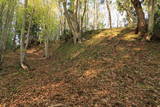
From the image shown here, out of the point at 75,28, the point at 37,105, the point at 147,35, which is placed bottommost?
the point at 37,105

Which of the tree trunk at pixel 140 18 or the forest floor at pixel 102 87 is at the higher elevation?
the tree trunk at pixel 140 18

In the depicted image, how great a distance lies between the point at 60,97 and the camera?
19.0 feet

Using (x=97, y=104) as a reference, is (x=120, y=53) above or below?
above

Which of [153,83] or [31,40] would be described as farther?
[31,40]

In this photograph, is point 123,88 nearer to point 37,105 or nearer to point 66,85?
point 66,85

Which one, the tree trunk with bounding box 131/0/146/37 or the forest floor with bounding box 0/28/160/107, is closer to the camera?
the forest floor with bounding box 0/28/160/107

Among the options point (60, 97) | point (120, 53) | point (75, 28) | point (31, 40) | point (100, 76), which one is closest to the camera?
point (60, 97)

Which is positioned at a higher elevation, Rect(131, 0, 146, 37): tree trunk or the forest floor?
Rect(131, 0, 146, 37): tree trunk

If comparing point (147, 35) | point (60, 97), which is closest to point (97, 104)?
point (60, 97)

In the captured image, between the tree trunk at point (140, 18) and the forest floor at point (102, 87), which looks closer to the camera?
the forest floor at point (102, 87)

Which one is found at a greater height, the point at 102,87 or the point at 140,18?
the point at 140,18

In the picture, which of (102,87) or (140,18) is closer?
(102,87)

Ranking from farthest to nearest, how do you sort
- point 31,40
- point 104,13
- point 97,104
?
point 104,13
point 31,40
point 97,104

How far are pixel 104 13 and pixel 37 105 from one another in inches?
1879
